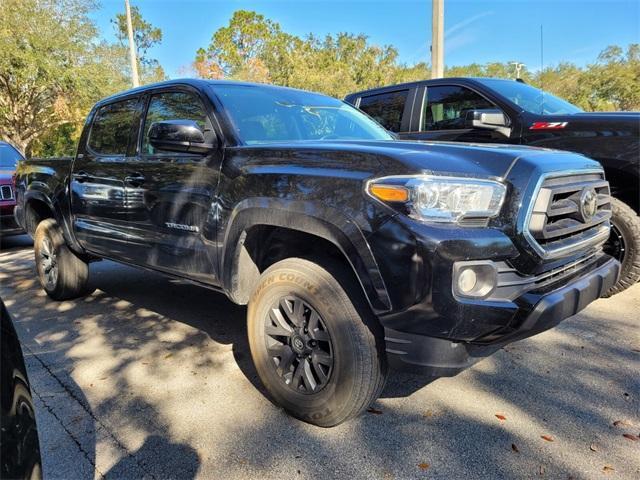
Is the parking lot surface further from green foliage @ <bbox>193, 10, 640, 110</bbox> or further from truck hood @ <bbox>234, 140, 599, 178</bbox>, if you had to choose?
green foliage @ <bbox>193, 10, 640, 110</bbox>

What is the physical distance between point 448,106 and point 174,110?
3253 mm

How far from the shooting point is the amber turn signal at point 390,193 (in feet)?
6.77

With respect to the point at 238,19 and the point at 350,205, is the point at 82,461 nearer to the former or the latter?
the point at 350,205

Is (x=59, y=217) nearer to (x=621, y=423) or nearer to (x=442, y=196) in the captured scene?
(x=442, y=196)

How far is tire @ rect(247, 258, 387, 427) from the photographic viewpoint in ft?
7.45

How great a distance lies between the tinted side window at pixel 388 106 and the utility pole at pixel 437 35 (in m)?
4.03

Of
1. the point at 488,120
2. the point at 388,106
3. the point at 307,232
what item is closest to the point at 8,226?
the point at 388,106

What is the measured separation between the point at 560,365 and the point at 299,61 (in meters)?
34.2

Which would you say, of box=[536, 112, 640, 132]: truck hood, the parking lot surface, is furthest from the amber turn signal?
box=[536, 112, 640, 132]: truck hood

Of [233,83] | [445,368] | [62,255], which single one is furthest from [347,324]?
[62,255]

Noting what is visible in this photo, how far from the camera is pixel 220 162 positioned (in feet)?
9.48

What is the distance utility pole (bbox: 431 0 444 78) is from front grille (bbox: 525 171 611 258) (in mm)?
7323

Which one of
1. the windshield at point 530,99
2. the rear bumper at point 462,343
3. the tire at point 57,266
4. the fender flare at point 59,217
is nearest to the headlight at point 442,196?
→ the rear bumper at point 462,343

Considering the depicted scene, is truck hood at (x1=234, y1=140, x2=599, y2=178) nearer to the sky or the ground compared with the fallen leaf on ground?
nearer to the sky
